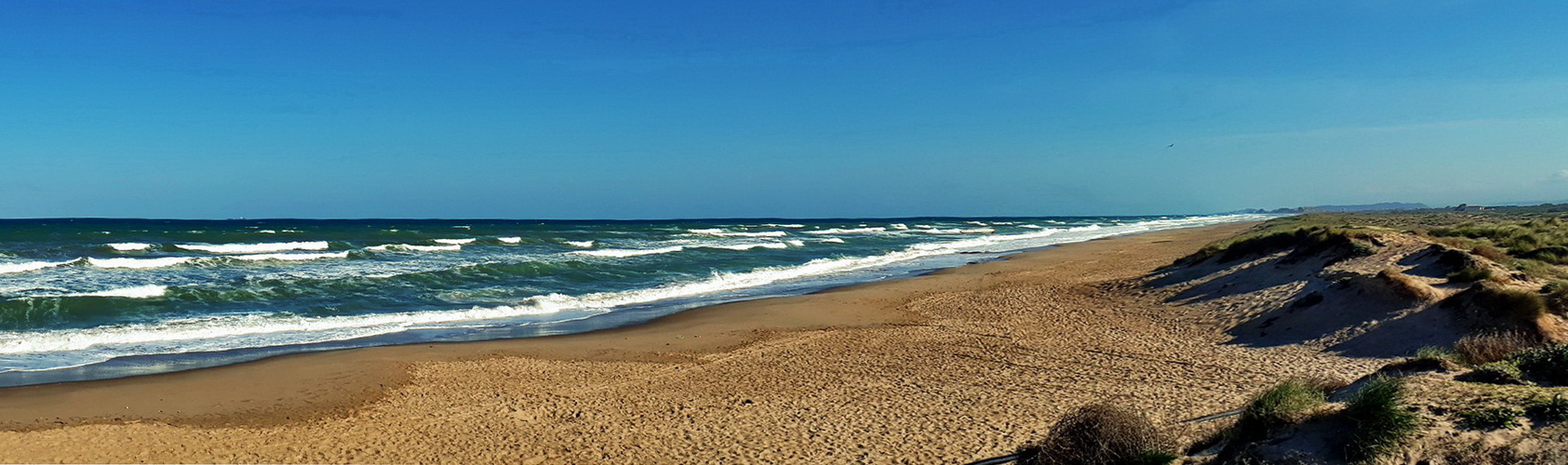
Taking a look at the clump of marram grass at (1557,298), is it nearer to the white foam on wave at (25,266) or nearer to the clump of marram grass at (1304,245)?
the clump of marram grass at (1304,245)

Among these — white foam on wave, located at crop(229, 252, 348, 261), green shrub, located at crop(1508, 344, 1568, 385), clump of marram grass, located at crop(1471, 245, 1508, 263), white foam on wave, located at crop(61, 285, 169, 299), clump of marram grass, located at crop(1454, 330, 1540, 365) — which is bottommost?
white foam on wave, located at crop(61, 285, 169, 299)

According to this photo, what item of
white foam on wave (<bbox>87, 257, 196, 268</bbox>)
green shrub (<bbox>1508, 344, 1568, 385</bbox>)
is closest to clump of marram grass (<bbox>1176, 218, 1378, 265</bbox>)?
green shrub (<bbox>1508, 344, 1568, 385</bbox>)

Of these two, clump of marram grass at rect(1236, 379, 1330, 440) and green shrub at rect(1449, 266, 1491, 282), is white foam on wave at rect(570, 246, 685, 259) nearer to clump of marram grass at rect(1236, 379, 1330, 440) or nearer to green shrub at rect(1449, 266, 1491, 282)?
green shrub at rect(1449, 266, 1491, 282)

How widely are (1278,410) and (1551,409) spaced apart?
1337 mm

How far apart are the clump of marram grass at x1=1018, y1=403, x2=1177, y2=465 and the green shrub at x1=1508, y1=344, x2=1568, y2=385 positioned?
2.64m

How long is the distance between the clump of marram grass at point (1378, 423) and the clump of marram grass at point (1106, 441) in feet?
3.53

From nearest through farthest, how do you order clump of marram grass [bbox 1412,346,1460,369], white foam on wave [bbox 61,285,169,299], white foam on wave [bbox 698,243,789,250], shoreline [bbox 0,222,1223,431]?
clump of marram grass [bbox 1412,346,1460,369] < shoreline [bbox 0,222,1223,431] < white foam on wave [bbox 61,285,169,299] < white foam on wave [bbox 698,243,789,250]

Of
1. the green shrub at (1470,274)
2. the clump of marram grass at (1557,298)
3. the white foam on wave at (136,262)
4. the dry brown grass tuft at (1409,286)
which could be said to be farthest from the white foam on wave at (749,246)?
the clump of marram grass at (1557,298)

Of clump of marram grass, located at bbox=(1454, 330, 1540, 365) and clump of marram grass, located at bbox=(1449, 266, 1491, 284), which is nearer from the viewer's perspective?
clump of marram grass, located at bbox=(1454, 330, 1540, 365)

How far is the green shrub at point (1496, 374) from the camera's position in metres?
6.01

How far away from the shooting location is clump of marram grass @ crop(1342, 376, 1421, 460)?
4.83 metres

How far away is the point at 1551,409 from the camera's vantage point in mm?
4844

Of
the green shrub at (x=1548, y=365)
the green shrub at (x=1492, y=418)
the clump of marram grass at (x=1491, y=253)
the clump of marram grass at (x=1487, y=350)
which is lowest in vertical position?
the clump of marram grass at (x=1487, y=350)

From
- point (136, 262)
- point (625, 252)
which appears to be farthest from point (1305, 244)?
point (136, 262)
